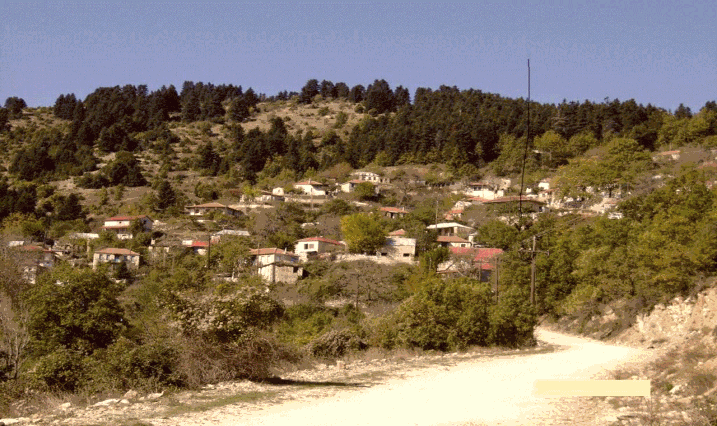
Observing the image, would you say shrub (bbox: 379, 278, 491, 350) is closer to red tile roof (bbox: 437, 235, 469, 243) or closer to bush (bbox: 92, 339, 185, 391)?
bush (bbox: 92, 339, 185, 391)

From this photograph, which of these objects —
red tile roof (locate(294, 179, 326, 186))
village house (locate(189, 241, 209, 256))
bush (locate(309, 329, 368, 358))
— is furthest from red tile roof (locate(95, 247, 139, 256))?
bush (locate(309, 329, 368, 358))

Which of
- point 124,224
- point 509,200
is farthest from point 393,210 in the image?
point 124,224

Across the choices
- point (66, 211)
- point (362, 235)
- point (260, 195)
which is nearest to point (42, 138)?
point (66, 211)

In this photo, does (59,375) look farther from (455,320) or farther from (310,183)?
(310,183)

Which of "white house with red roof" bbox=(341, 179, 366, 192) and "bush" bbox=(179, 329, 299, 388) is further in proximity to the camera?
"white house with red roof" bbox=(341, 179, 366, 192)

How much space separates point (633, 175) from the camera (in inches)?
2854

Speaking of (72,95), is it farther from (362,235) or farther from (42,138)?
(362,235)

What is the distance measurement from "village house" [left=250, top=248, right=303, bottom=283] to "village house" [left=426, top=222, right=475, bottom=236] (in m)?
14.9

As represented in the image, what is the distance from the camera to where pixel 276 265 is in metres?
56.3

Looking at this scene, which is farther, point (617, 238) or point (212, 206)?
point (212, 206)

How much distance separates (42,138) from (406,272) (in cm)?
9761

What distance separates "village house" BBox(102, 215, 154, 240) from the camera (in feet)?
240

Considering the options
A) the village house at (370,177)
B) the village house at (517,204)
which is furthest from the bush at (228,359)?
the village house at (370,177)

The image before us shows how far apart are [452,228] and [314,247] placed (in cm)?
1404
